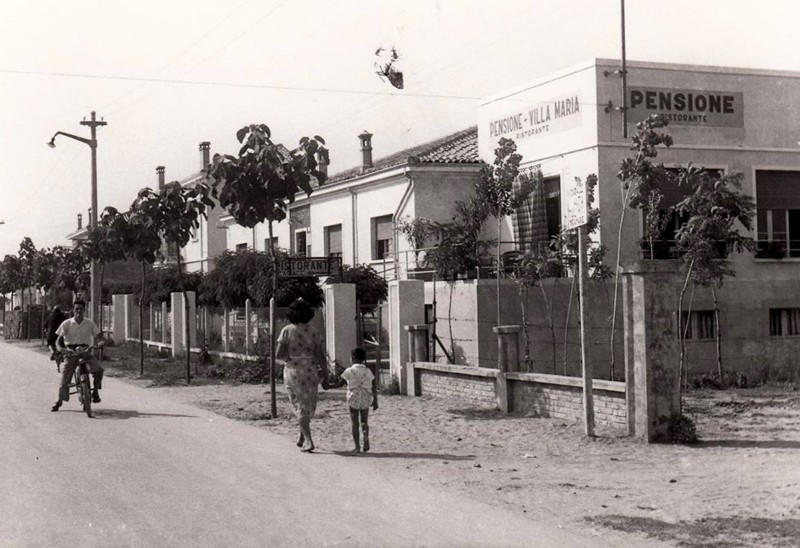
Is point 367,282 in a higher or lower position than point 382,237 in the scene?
lower

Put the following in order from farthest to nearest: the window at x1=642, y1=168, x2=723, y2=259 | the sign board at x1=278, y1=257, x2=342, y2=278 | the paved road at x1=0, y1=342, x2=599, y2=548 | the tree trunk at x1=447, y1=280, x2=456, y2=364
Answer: the window at x1=642, y1=168, x2=723, y2=259 → the tree trunk at x1=447, y1=280, x2=456, y2=364 → the sign board at x1=278, y1=257, x2=342, y2=278 → the paved road at x1=0, y1=342, x2=599, y2=548

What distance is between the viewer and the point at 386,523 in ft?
21.9

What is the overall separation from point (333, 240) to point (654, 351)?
2132cm

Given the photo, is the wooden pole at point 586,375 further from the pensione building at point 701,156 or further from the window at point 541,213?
the window at point 541,213

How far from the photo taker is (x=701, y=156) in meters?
20.9

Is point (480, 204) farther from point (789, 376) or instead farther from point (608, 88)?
point (789, 376)

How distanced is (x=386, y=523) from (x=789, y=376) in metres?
12.9

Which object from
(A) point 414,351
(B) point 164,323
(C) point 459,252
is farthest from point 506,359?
(B) point 164,323

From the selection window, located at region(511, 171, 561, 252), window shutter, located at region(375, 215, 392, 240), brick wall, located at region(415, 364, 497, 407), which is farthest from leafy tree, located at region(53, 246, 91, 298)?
brick wall, located at region(415, 364, 497, 407)

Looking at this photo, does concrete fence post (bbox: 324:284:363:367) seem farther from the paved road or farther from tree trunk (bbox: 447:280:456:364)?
the paved road

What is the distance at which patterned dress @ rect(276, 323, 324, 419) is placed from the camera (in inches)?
398

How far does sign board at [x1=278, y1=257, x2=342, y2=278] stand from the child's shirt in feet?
16.2

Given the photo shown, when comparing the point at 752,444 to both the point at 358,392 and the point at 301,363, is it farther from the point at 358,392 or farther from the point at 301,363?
the point at 301,363

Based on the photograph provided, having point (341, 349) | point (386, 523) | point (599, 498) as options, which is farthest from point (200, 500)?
point (341, 349)
